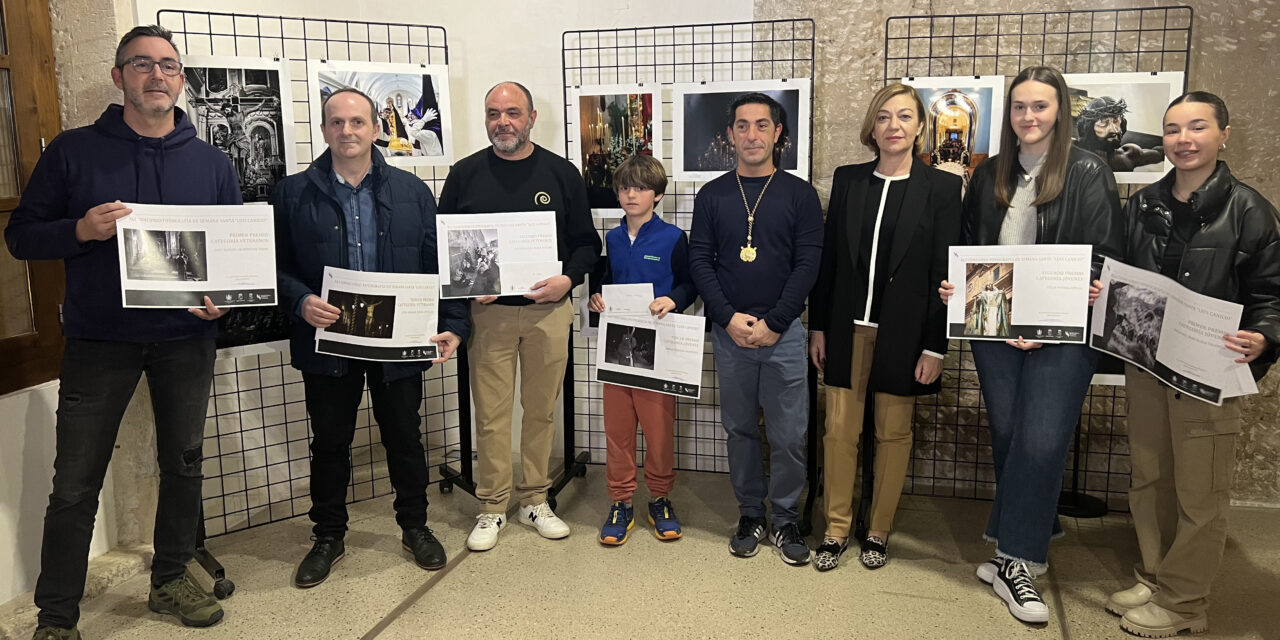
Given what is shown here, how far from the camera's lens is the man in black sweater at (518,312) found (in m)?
3.39

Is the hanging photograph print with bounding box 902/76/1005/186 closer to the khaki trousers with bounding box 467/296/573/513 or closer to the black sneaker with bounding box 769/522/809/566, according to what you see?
the black sneaker with bounding box 769/522/809/566

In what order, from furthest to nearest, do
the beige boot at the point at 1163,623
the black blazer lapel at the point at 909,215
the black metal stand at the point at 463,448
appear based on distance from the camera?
the black metal stand at the point at 463,448
the black blazer lapel at the point at 909,215
the beige boot at the point at 1163,623

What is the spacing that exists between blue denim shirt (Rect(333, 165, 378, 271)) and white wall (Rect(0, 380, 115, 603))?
1.27m

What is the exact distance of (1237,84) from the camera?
364cm

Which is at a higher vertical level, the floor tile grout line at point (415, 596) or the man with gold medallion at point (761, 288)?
the man with gold medallion at point (761, 288)

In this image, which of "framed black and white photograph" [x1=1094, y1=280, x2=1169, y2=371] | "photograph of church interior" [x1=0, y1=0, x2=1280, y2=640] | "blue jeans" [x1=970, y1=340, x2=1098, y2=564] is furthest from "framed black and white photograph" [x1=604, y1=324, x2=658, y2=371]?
"framed black and white photograph" [x1=1094, y1=280, x2=1169, y2=371]

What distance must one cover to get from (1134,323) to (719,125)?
1.90 m

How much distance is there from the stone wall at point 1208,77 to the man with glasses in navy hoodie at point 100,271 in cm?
278

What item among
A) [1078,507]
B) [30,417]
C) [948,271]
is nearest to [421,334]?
[30,417]

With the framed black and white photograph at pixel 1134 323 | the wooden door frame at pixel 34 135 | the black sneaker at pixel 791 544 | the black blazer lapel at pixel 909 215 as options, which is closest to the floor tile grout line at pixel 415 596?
the black sneaker at pixel 791 544

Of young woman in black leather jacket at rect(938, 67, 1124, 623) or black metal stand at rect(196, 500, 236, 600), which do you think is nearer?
young woman in black leather jacket at rect(938, 67, 1124, 623)

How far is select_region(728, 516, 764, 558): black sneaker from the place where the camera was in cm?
341

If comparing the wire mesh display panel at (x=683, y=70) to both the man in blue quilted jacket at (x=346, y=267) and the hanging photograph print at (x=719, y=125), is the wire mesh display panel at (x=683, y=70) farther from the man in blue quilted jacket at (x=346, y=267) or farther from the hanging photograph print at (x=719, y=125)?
the man in blue quilted jacket at (x=346, y=267)

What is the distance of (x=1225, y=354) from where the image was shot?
2.49 m
